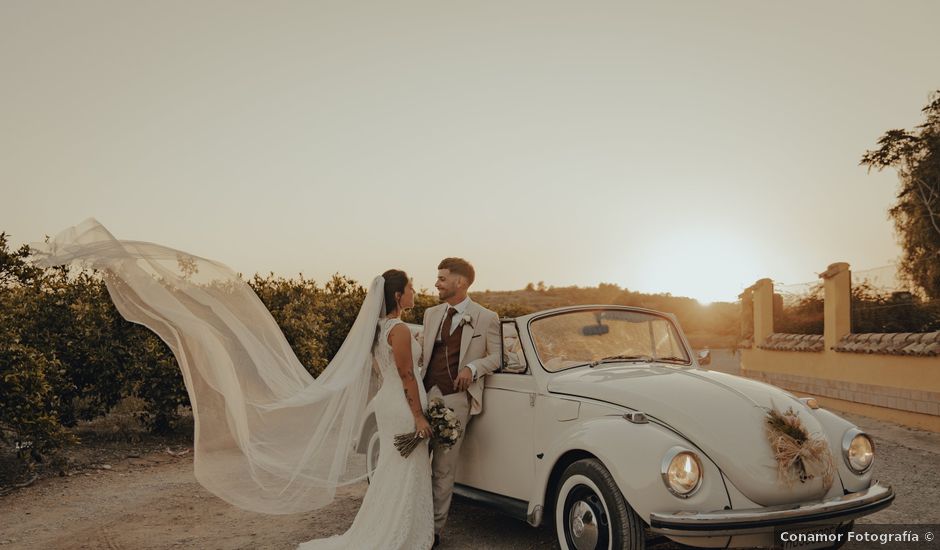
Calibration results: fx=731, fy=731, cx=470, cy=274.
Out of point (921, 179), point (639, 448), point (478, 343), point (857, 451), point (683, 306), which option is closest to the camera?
point (639, 448)

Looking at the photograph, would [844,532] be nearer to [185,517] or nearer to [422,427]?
[422,427]

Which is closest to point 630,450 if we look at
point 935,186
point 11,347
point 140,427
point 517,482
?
point 517,482

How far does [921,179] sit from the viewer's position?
26047 mm

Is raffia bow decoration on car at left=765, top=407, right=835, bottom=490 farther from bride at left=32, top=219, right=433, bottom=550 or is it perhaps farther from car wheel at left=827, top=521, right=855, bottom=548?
bride at left=32, top=219, right=433, bottom=550

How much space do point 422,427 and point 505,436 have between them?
2.20ft

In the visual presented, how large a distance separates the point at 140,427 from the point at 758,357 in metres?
15.3

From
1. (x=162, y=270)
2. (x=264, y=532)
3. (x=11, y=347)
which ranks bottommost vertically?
(x=264, y=532)

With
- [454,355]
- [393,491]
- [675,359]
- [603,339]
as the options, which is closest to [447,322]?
[454,355]

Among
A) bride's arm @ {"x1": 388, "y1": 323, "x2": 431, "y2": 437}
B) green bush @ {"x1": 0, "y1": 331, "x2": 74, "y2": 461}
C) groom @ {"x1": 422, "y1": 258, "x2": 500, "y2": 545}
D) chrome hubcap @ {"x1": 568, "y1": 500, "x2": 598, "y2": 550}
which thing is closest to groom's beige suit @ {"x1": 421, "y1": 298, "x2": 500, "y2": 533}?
groom @ {"x1": 422, "y1": 258, "x2": 500, "y2": 545}

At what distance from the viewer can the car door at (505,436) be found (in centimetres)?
564

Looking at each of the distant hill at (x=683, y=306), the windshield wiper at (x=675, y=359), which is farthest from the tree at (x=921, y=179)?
the windshield wiper at (x=675, y=359)

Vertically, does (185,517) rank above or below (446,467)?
below

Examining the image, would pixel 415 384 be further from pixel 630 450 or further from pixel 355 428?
pixel 630 450

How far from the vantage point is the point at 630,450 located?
4.53m
